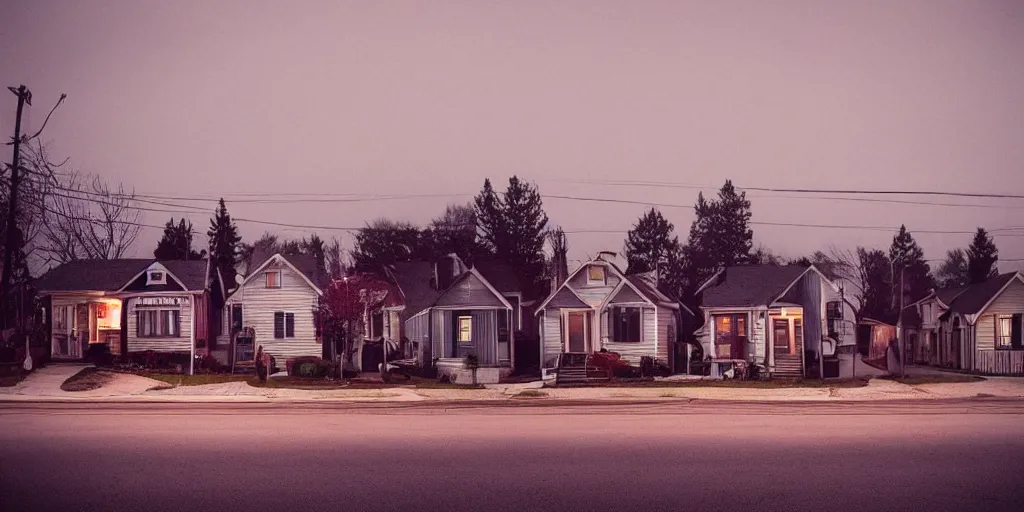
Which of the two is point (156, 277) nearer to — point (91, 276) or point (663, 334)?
point (91, 276)

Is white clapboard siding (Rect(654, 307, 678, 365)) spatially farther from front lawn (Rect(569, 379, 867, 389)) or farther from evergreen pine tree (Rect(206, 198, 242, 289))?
evergreen pine tree (Rect(206, 198, 242, 289))

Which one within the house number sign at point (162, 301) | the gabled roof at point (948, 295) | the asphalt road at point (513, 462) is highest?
the house number sign at point (162, 301)

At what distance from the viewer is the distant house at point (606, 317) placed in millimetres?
43094

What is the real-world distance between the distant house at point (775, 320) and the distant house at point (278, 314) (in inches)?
797

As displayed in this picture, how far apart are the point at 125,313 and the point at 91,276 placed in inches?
124

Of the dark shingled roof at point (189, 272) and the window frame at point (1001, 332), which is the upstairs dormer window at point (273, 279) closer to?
the dark shingled roof at point (189, 272)

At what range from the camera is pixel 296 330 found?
45.7 m

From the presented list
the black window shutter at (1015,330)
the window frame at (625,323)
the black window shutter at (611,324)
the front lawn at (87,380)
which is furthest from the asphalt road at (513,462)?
the black window shutter at (1015,330)

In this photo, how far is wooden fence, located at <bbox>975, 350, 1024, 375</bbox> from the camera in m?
42.8

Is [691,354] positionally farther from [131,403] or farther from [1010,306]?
[131,403]

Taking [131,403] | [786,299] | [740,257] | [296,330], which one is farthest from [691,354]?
[740,257]

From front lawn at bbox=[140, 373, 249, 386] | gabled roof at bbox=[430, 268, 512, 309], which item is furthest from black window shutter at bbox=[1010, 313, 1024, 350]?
front lawn at bbox=[140, 373, 249, 386]

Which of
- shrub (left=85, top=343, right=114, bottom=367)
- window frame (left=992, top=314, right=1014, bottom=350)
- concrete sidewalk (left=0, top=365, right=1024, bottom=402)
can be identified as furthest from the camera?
window frame (left=992, top=314, right=1014, bottom=350)

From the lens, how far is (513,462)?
1564 centimetres
